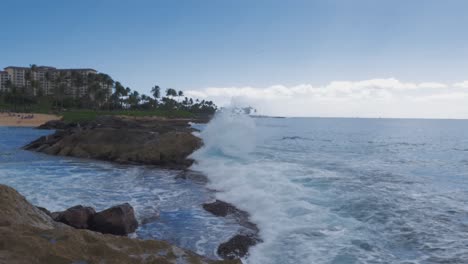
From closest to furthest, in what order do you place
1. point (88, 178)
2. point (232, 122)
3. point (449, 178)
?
point (88, 178) < point (449, 178) < point (232, 122)

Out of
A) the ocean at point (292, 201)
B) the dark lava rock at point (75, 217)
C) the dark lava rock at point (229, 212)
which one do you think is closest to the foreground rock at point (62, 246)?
the dark lava rock at point (75, 217)

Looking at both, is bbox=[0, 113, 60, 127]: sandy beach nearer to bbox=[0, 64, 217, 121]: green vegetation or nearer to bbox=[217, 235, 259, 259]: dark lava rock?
bbox=[0, 64, 217, 121]: green vegetation

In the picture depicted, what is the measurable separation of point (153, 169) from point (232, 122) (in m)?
12.0

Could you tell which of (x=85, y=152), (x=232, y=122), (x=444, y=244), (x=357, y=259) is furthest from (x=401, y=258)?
(x=232, y=122)

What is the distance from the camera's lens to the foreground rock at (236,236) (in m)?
7.62

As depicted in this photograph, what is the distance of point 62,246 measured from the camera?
4.64m

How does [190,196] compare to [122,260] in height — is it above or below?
below

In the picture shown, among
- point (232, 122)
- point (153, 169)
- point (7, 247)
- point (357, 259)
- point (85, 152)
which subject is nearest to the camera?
point (7, 247)

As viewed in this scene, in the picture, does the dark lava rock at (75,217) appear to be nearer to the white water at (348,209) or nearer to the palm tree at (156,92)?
the white water at (348,209)

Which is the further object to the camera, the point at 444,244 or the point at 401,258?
the point at 444,244

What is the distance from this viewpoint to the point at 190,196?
43.2ft

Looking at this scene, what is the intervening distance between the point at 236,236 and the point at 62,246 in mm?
4413

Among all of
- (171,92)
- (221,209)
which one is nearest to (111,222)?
(221,209)

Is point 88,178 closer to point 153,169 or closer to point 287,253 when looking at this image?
point 153,169
